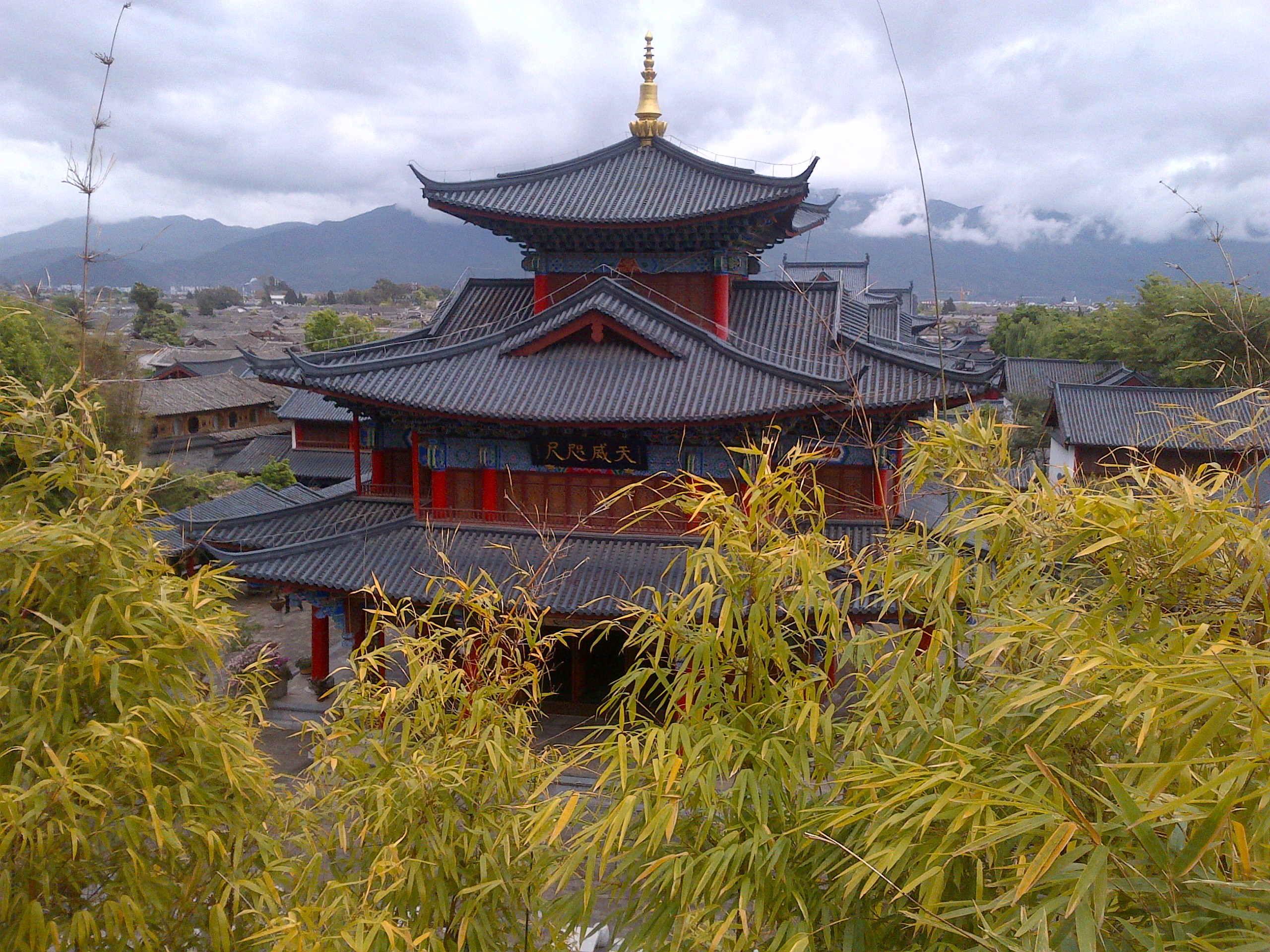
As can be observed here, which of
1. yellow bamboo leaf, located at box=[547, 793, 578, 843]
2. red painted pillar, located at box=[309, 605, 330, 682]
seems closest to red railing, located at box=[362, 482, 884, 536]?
red painted pillar, located at box=[309, 605, 330, 682]

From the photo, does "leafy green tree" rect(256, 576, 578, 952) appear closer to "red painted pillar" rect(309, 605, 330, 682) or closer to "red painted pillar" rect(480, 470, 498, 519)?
"red painted pillar" rect(480, 470, 498, 519)

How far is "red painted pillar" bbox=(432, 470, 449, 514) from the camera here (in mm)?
11078

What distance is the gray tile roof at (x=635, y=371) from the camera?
31.7 ft

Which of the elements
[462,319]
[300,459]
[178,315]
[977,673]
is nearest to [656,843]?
[977,673]

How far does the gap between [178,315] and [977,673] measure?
83.6 metres

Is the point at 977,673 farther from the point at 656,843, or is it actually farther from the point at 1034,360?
the point at 1034,360

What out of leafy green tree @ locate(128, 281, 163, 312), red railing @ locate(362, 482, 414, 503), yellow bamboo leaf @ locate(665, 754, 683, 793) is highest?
leafy green tree @ locate(128, 281, 163, 312)

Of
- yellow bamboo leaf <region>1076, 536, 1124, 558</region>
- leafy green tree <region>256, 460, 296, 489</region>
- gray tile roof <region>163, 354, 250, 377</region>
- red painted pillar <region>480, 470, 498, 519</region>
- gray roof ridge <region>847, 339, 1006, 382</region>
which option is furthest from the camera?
gray tile roof <region>163, 354, 250, 377</region>

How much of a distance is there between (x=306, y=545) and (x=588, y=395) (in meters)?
4.14

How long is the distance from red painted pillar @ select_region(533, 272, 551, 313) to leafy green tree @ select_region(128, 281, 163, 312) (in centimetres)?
6080

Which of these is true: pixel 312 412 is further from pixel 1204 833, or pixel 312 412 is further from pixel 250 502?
pixel 1204 833

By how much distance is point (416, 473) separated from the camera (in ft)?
36.3

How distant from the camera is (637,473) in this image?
34.6ft

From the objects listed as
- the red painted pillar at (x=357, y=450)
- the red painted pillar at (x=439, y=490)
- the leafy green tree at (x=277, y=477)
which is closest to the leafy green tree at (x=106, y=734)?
the red painted pillar at (x=439, y=490)
